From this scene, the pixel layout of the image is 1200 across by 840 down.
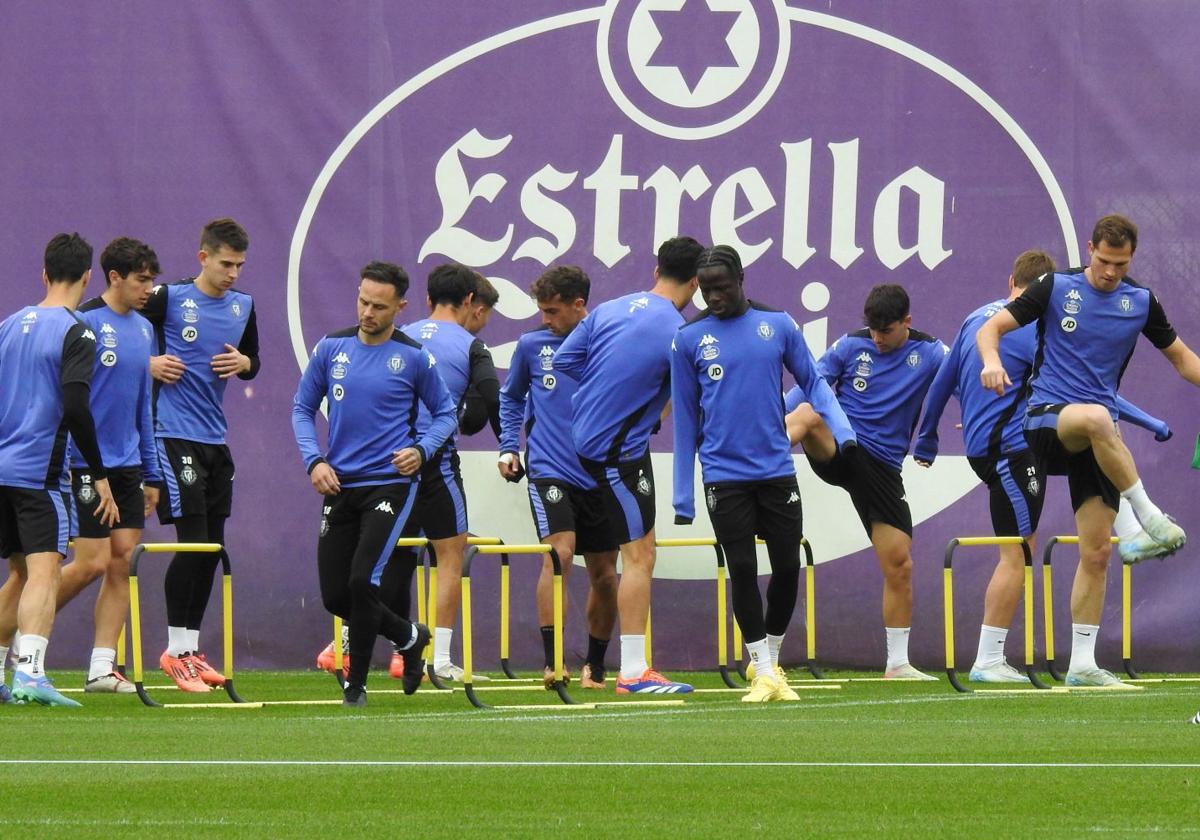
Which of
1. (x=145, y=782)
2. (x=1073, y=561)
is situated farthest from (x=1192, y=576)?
(x=145, y=782)

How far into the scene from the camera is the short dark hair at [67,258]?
9.98 m

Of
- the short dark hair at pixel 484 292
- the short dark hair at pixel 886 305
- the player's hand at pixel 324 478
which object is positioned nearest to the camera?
the player's hand at pixel 324 478

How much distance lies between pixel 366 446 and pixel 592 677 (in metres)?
2.36

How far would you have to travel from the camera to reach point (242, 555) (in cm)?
1341

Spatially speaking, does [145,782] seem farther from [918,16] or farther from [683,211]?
[918,16]

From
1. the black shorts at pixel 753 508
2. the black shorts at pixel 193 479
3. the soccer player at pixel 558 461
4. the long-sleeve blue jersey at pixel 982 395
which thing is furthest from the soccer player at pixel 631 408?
the black shorts at pixel 193 479

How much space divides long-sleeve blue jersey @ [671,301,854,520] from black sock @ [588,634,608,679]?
65.0 inches

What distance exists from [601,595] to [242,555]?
121 inches

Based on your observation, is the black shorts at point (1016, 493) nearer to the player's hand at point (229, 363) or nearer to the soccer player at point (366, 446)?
the soccer player at point (366, 446)

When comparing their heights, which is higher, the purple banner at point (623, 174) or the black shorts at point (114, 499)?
the purple banner at point (623, 174)

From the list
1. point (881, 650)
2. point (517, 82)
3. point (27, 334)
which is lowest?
point (881, 650)

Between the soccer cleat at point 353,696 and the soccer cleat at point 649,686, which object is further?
the soccer cleat at point 649,686

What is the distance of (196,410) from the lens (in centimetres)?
1158

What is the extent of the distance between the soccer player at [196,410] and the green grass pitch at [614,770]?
1.67 m
